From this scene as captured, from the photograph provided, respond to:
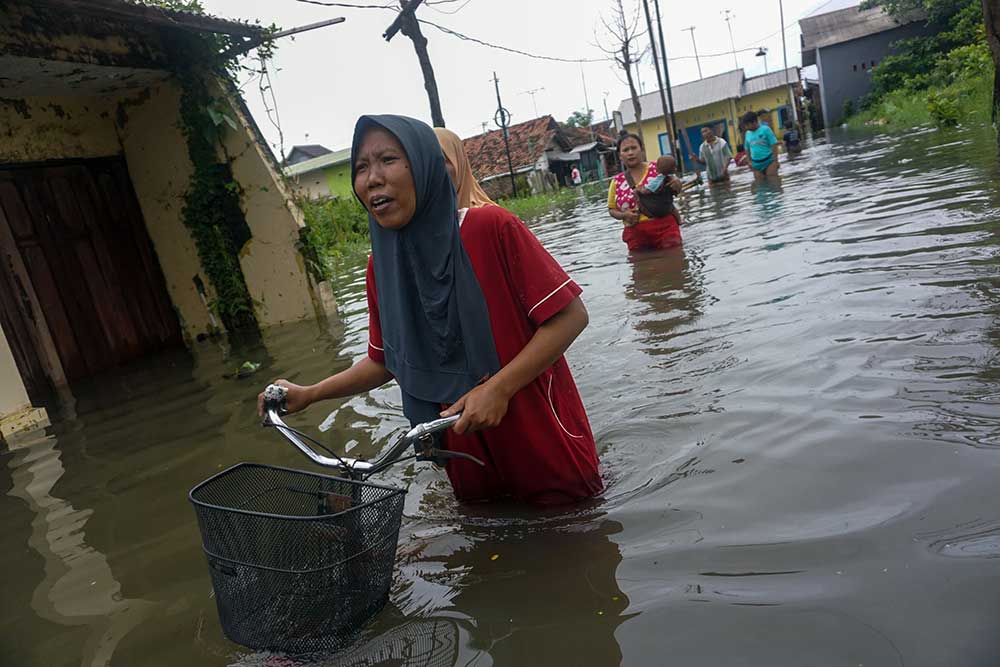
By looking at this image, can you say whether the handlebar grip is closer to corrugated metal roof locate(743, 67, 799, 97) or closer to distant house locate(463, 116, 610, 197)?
distant house locate(463, 116, 610, 197)

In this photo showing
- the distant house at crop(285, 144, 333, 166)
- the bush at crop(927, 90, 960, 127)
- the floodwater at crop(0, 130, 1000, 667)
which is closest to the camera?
the floodwater at crop(0, 130, 1000, 667)

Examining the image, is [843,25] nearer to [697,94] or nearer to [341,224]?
[697,94]

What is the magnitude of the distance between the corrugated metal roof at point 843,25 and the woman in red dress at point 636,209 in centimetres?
3187

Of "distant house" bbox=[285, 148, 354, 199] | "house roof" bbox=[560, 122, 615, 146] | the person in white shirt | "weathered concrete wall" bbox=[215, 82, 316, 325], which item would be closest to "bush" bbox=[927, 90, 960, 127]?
the person in white shirt

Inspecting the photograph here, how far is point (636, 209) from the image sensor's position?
7973 mm

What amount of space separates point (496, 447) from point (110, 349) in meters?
7.43

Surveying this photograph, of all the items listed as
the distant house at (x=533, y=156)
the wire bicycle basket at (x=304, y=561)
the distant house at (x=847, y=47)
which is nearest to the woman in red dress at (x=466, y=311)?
the wire bicycle basket at (x=304, y=561)

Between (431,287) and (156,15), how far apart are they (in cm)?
619

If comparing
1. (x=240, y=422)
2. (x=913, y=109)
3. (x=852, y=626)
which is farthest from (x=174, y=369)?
(x=913, y=109)

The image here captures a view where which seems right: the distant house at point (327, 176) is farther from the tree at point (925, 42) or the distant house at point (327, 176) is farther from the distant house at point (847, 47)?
the tree at point (925, 42)

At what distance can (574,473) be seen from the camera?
8.84ft

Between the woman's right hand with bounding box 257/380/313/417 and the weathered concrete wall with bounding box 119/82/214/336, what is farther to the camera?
the weathered concrete wall with bounding box 119/82/214/336

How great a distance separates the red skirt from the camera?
8094 mm

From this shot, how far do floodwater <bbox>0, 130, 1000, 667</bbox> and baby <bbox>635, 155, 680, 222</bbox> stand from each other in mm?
1711
